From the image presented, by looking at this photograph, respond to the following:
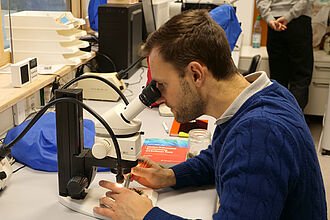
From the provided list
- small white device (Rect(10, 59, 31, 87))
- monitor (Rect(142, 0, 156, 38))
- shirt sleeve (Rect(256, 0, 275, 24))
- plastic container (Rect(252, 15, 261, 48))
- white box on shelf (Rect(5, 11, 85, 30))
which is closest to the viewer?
small white device (Rect(10, 59, 31, 87))

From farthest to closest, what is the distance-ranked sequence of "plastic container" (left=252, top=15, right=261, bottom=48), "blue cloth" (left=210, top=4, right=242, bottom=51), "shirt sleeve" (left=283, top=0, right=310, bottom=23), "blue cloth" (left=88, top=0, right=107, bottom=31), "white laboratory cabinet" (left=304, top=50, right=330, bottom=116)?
"plastic container" (left=252, top=15, right=261, bottom=48) → "white laboratory cabinet" (left=304, top=50, right=330, bottom=116) → "shirt sleeve" (left=283, top=0, right=310, bottom=23) → "blue cloth" (left=88, top=0, right=107, bottom=31) → "blue cloth" (left=210, top=4, right=242, bottom=51)

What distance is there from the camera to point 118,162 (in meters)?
1.12

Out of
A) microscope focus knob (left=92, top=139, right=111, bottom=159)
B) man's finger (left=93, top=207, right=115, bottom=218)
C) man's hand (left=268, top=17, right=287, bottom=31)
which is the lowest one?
man's finger (left=93, top=207, right=115, bottom=218)

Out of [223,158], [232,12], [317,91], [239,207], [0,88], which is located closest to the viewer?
[239,207]

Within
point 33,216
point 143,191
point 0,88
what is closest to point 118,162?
point 143,191

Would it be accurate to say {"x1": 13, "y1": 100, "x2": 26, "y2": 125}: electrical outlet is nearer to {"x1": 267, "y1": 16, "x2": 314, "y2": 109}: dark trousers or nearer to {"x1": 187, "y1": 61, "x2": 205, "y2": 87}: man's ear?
{"x1": 187, "y1": 61, "x2": 205, "y2": 87}: man's ear

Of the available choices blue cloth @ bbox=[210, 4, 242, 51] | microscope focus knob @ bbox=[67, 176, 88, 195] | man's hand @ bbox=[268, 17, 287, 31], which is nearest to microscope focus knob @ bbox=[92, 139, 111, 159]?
microscope focus knob @ bbox=[67, 176, 88, 195]

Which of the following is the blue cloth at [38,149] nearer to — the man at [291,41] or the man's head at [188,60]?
the man's head at [188,60]

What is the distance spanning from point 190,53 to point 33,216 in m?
0.65

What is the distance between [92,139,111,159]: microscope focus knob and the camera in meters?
1.16

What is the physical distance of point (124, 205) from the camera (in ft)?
3.66

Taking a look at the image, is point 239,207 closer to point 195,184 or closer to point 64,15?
point 195,184

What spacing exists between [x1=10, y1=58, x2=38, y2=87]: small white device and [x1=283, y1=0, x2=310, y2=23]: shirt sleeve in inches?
97.5

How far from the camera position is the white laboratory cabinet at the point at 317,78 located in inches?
152
